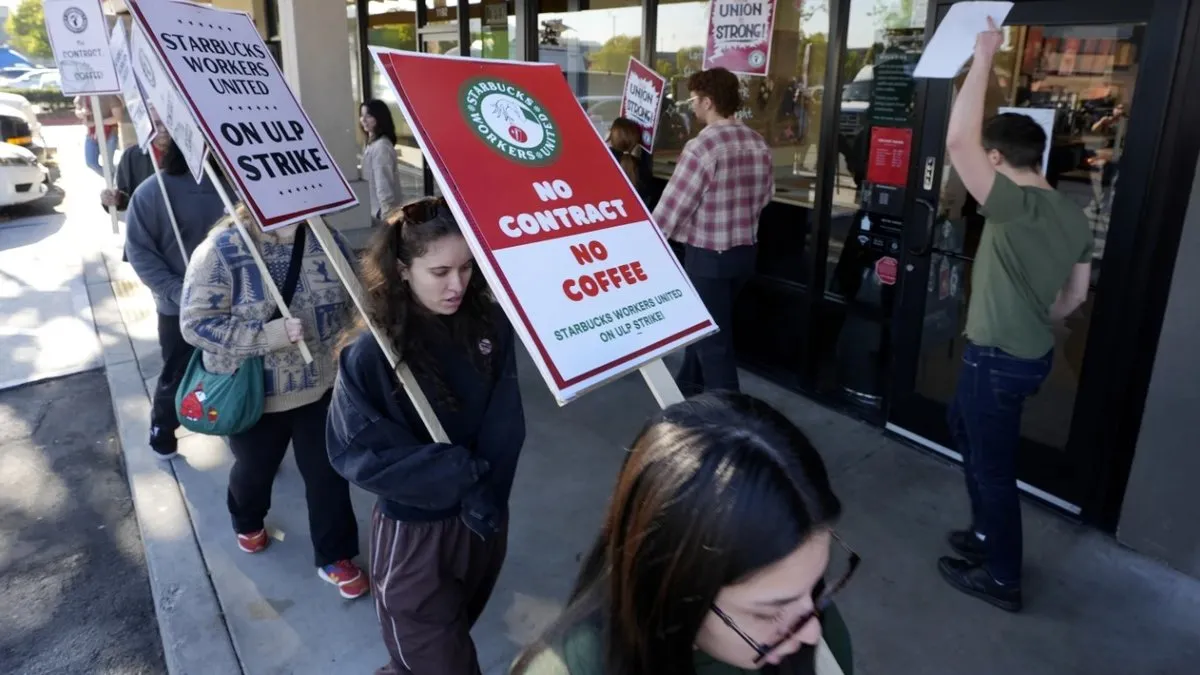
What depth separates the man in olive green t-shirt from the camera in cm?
269

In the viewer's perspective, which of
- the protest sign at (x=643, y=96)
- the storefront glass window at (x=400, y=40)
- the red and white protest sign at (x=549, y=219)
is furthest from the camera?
the storefront glass window at (x=400, y=40)

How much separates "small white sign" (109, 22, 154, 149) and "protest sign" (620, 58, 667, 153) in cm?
282

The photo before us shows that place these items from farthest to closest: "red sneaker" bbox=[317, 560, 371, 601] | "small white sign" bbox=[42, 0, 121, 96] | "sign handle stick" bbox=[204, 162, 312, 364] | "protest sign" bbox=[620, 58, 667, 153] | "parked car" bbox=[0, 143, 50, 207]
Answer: "parked car" bbox=[0, 143, 50, 207] < "protest sign" bbox=[620, 58, 667, 153] < "small white sign" bbox=[42, 0, 121, 96] < "red sneaker" bbox=[317, 560, 371, 601] < "sign handle stick" bbox=[204, 162, 312, 364]

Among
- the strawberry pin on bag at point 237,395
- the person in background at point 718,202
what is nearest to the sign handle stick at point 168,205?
the strawberry pin on bag at point 237,395

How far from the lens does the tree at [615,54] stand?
19.9ft

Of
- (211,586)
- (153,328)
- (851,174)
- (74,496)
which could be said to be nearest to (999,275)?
(851,174)

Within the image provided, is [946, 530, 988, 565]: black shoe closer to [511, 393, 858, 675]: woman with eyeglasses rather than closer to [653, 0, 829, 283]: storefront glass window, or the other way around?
[653, 0, 829, 283]: storefront glass window

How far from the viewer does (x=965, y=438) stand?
3.20m

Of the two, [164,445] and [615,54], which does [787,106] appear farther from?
[164,445]

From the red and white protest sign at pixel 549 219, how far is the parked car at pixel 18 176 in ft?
37.7

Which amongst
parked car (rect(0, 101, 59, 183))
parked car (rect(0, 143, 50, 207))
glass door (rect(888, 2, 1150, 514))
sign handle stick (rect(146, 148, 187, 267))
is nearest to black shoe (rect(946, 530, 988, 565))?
glass door (rect(888, 2, 1150, 514))

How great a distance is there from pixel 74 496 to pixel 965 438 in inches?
167

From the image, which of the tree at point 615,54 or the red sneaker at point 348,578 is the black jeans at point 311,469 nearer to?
the red sneaker at point 348,578

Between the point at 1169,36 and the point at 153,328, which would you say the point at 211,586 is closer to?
the point at 153,328
